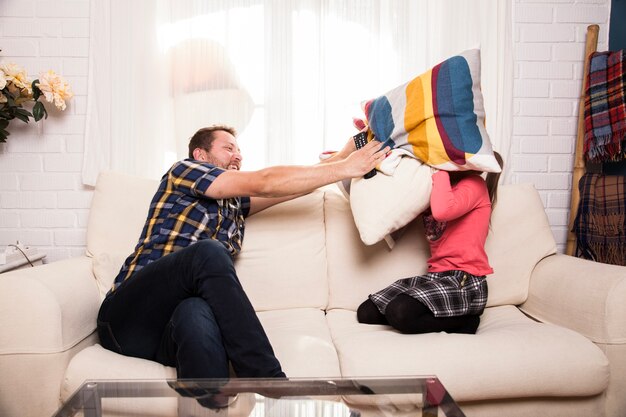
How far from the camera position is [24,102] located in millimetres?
2418

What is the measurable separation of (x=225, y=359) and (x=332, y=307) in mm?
758

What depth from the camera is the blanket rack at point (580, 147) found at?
8.02ft

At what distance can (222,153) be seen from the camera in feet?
6.59

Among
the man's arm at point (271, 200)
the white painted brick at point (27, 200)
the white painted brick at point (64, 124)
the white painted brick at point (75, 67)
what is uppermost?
the white painted brick at point (75, 67)

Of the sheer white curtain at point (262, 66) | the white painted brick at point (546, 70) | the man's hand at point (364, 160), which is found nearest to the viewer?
the man's hand at point (364, 160)

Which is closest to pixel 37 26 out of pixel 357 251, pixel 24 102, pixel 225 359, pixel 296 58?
pixel 24 102

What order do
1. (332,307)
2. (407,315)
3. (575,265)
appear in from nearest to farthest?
(407,315) → (575,265) → (332,307)

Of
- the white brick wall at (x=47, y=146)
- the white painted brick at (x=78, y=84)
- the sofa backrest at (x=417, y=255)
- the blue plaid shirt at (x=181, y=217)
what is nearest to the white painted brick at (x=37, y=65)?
the white brick wall at (x=47, y=146)

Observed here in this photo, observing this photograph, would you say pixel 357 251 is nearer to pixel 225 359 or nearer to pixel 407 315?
pixel 407 315

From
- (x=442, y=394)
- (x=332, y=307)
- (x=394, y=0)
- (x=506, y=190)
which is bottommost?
(x=332, y=307)

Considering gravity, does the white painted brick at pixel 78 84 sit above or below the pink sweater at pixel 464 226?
above

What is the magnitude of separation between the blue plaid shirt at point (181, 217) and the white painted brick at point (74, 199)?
0.84m

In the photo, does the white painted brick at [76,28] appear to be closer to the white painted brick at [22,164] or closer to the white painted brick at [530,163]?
the white painted brick at [22,164]

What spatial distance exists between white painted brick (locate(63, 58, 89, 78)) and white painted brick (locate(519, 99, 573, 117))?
81.8 inches
